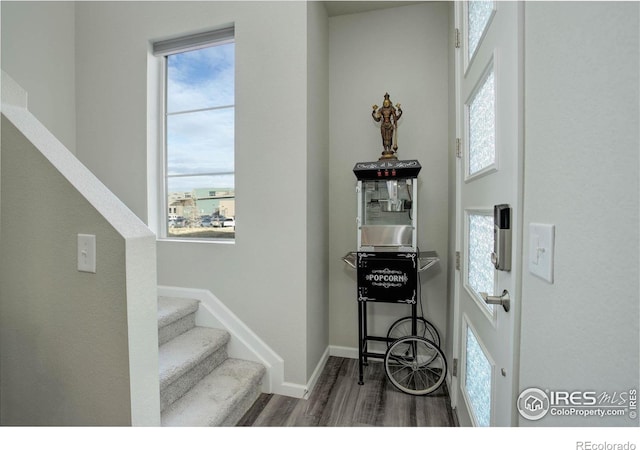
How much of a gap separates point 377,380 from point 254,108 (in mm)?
2204

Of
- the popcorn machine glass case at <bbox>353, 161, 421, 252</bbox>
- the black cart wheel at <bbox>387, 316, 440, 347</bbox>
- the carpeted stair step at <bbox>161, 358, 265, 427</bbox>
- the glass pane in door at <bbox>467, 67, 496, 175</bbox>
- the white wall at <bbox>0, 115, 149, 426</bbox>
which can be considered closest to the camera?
the white wall at <bbox>0, 115, 149, 426</bbox>

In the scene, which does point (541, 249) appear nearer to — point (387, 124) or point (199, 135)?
point (387, 124)

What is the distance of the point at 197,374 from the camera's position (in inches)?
70.7

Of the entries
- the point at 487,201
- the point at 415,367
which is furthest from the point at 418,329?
the point at 487,201

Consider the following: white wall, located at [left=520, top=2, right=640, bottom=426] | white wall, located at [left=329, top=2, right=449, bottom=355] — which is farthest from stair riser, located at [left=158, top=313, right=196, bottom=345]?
white wall, located at [left=520, top=2, right=640, bottom=426]

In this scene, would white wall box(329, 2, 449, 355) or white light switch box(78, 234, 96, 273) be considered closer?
white light switch box(78, 234, 96, 273)

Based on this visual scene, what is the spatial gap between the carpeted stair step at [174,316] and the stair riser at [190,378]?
1.02ft

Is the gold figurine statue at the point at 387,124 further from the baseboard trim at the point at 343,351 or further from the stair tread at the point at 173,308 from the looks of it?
the stair tread at the point at 173,308

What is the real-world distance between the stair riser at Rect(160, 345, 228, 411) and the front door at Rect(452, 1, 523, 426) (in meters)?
1.54

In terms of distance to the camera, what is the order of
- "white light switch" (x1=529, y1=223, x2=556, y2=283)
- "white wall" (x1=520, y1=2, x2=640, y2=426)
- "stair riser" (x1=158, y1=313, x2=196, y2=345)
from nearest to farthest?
"white wall" (x1=520, y1=2, x2=640, y2=426) → "white light switch" (x1=529, y1=223, x2=556, y2=283) → "stair riser" (x1=158, y1=313, x2=196, y2=345)

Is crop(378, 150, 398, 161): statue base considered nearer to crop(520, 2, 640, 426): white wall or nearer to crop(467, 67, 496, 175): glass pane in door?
crop(467, 67, 496, 175): glass pane in door

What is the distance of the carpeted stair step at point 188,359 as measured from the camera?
5.16 feet

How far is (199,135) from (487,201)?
2217mm

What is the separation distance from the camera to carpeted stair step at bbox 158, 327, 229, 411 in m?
1.57
